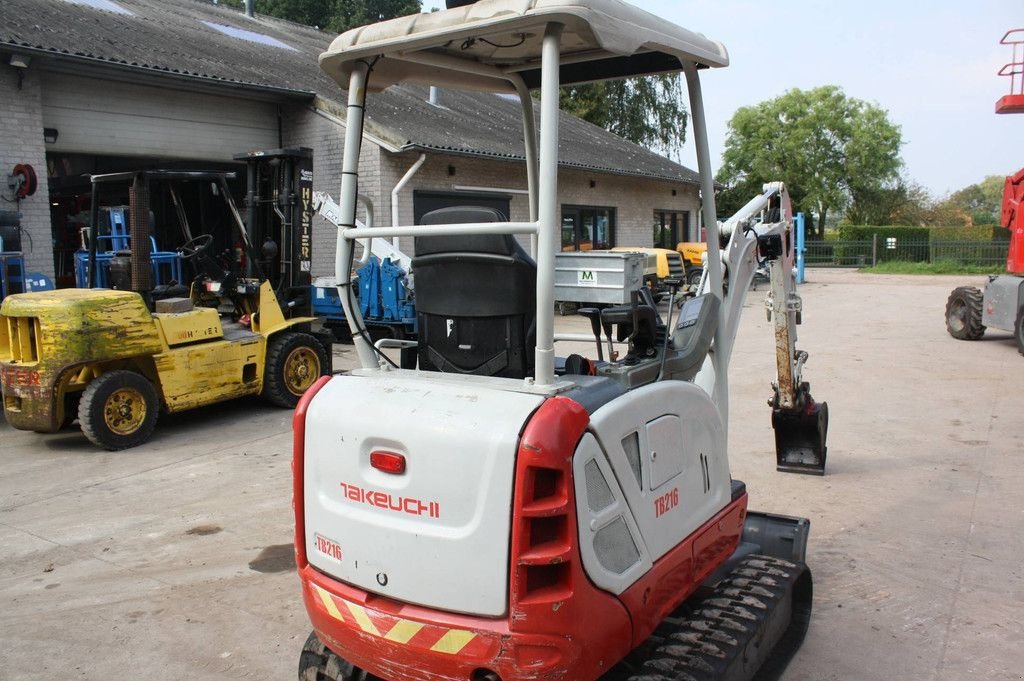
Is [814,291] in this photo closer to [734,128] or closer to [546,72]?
[546,72]

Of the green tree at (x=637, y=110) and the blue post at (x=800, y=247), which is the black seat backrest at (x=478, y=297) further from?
→ the green tree at (x=637, y=110)

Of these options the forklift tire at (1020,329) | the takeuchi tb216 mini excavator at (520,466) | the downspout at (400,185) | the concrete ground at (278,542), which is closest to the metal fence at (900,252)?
the forklift tire at (1020,329)

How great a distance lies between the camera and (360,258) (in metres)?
3.58

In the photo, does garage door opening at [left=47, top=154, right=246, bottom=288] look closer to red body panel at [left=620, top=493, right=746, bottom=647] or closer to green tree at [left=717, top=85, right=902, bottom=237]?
red body panel at [left=620, top=493, right=746, bottom=647]

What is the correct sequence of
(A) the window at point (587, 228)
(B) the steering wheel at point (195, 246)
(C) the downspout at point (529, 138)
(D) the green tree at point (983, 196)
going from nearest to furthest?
(C) the downspout at point (529, 138) → (B) the steering wheel at point (195, 246) → (A) the window at point (587, 228) → (D) the green tree at point (983, 196)

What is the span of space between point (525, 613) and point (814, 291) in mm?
24766

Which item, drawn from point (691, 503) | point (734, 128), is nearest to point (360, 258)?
point (691, 503)

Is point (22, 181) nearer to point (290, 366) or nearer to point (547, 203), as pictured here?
point (290, 366)

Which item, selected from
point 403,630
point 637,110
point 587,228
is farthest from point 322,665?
point 637,110

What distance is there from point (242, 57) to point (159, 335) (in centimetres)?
1046

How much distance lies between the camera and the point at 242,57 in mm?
16859

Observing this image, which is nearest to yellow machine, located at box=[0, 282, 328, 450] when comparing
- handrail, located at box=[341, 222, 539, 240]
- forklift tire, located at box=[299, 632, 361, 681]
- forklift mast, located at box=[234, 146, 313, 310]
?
forklift mast, located at box=[234, 146, 313, 310]

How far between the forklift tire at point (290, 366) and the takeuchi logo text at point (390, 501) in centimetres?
661

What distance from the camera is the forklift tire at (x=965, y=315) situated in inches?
558
